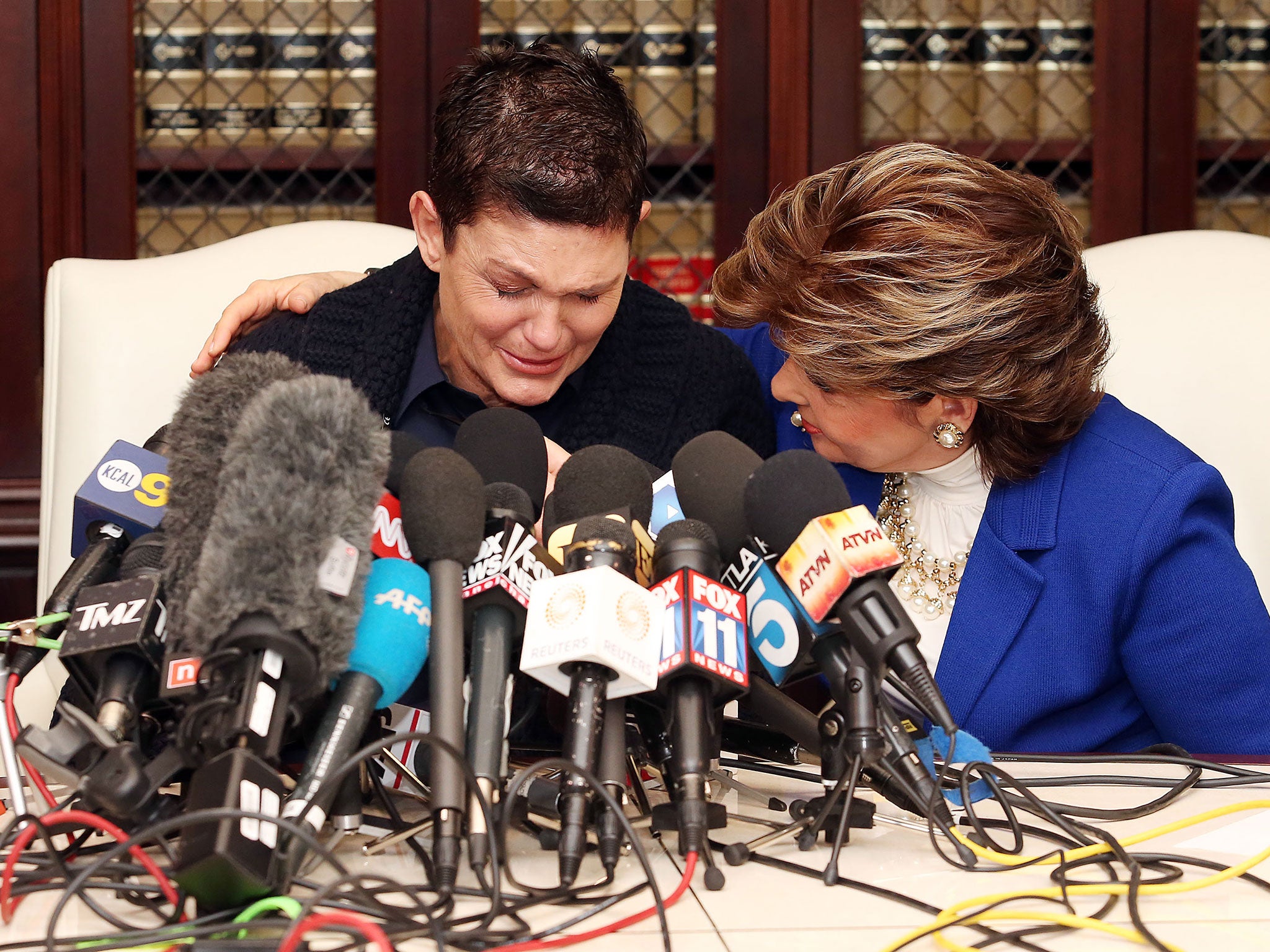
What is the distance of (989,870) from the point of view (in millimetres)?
706

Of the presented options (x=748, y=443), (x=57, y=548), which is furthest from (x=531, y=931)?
(x=57, y=548)

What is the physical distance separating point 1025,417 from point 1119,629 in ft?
0.81

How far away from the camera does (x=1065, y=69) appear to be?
2.53 meters

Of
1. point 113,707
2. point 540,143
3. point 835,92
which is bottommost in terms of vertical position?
point 113,707

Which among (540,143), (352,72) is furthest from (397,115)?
(540,143)

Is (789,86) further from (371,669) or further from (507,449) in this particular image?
(371,669)

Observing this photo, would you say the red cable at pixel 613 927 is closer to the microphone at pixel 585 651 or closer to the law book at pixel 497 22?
the microphone at pixel 585 651

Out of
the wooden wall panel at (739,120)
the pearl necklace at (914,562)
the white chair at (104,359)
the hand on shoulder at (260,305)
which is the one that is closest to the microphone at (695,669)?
the pearl necklace at (914,562)

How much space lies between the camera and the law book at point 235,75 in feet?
7.96

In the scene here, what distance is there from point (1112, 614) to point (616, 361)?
69 centimetres

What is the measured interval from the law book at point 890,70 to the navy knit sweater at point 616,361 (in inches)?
43.1

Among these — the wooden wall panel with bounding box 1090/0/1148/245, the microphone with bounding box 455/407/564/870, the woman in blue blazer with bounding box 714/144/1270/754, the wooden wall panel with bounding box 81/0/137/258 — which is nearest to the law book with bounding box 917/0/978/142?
the wooden wall panel with bounding box 1090/0/1148/245

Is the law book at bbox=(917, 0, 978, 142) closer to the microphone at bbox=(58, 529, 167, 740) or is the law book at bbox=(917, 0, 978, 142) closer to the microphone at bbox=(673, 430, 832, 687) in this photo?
the microphone at bbox=(673, 430, 832, 687)

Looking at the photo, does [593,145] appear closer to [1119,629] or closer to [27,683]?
[1119,629]
